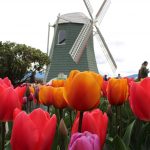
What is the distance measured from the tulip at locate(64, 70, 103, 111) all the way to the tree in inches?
1402

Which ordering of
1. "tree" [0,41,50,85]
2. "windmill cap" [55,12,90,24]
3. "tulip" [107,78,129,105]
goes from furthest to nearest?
"windmill cap" [55,12,90,24] < "tree" [0,41,50,85] < "tulip" [107,78,129,105]

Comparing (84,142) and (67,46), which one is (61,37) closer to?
(67,46)

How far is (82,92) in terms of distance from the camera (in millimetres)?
1588

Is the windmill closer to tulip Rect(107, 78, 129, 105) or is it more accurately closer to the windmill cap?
the windmill cap

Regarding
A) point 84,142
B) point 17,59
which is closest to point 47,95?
point 84,142

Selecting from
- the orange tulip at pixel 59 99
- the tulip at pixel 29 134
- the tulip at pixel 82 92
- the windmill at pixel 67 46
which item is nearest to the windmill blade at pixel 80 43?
the windmill at pixel 67 46

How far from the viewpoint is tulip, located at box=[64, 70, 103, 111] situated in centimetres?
158

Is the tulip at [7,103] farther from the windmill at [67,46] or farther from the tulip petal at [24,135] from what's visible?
the windmill at [67,46]

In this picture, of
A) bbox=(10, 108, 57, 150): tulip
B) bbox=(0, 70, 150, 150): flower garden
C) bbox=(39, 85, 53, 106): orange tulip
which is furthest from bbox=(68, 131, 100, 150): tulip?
bbox=(39, 85, 53, 106): orange tulip

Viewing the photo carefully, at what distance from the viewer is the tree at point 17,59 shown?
37281 mm

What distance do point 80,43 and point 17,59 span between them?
6.75m

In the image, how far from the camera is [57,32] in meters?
42.0

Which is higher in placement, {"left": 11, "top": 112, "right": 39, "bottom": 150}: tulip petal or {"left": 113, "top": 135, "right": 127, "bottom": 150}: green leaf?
{"left": 11, "top": 112, "right": 39, "bottom": 150}: tulip petal

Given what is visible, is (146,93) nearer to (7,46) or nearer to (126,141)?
(126,141)
